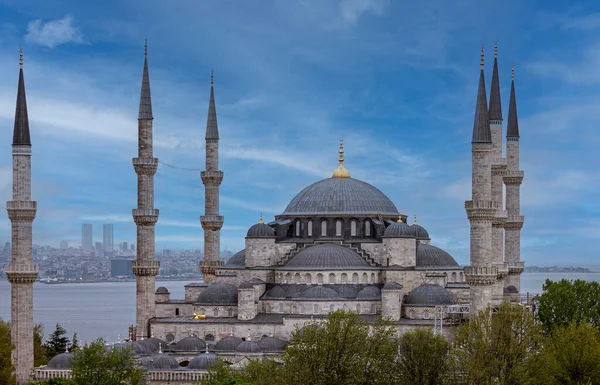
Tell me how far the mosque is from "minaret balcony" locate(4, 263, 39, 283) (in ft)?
0.17

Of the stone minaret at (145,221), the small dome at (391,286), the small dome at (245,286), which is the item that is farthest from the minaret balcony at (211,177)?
the small dome at (391,286)

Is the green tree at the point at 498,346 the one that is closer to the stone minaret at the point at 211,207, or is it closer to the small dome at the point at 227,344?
the small dome at the point at 227,344

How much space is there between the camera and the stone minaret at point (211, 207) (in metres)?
48.8

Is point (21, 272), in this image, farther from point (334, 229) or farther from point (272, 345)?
point (334, 229)

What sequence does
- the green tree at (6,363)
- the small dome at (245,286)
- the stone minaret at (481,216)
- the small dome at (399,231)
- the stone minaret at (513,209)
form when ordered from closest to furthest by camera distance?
the green tree at (6,363)
the stone minaret at (481,216)
the small dome at (245,286)
the small dome at (399,231)
the stone minaret at (513,209)

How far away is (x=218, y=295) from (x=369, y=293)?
6.58m

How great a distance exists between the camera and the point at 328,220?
47.2 meters

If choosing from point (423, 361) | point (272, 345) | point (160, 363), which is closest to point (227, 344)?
point (272, 345)

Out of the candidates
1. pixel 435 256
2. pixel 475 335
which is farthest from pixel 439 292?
pixel 475 335

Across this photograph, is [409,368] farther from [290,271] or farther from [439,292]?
[290,271]

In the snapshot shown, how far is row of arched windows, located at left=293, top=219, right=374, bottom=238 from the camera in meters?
46.8

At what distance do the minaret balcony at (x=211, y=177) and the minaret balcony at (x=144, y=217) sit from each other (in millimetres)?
6138

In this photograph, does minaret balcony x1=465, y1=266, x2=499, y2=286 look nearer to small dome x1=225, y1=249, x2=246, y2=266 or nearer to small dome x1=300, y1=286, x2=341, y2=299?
small dome x1=300, y1=286, x2=341, y2=299

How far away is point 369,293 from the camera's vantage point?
41.8 m
